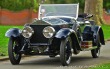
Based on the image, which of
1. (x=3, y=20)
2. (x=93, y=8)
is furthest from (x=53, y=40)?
(x=3, y=20)

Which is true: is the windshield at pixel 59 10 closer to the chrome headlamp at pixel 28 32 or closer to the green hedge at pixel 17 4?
the chrome headlamp at pixel 28 32

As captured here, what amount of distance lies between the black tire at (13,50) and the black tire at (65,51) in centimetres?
151

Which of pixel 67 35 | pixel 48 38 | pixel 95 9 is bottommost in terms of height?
A: pixel 95 9

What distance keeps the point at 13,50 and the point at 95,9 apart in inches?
960

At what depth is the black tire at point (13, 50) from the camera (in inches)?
523

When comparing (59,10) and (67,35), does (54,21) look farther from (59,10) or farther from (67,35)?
(59,10)

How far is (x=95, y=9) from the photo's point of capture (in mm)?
37156

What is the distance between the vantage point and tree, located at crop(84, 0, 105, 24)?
35.4 metres

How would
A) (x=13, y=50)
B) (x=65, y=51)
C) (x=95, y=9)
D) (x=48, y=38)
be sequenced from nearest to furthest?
(x=65, y=51)
(x=48, y=38)
(x=13, y=50)
(x=95, y=9)

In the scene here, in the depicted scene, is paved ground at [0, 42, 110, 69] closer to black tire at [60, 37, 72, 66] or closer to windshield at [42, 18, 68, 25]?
black tire at [60, 37, 72, 66]

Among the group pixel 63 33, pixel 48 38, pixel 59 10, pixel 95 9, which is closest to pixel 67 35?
pixel 63 33

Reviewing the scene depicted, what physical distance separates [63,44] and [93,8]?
23691 mm

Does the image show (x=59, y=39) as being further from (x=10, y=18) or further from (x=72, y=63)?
(x=10, y=18)

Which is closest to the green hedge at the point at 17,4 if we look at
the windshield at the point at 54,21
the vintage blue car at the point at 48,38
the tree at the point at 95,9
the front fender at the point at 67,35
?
the tree at the point at 95,9
